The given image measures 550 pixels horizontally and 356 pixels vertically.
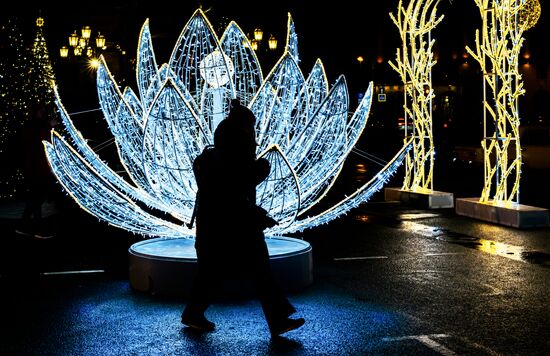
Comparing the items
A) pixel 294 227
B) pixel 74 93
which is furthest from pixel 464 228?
pixel 74 93

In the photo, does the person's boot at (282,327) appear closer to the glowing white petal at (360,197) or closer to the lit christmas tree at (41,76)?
the glowing white petal at (360,197)

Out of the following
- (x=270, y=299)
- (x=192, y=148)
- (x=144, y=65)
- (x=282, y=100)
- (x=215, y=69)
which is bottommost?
(x=270, y=299)

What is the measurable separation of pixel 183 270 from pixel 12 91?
977 cm

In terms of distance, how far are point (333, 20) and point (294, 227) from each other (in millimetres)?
29417

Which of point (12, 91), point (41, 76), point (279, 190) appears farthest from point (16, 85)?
point (279, 190)

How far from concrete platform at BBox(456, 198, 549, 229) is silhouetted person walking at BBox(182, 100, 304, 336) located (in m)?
6.60

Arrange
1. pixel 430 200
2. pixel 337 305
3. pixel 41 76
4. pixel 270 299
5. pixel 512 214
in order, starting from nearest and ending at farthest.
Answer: pixel 270 299 → pixel 337 305 → pixel 512 214 → pixel 430 200 → pixel 41 76

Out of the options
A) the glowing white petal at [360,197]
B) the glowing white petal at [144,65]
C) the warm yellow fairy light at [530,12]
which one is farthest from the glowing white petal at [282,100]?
the warm yellow fairy light at [530,12]

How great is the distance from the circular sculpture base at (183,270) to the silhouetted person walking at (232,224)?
107 cm

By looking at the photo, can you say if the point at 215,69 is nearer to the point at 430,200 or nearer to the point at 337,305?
the point at 337,305

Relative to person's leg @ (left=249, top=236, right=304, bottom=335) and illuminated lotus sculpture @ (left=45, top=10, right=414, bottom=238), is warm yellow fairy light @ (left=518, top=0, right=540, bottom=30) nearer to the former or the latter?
illuminated lotus sculpture @ (left=45, top=10, right=414, bottom=238)

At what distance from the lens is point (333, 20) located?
35.5m

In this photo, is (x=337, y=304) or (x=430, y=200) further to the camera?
(x=430, y=200)

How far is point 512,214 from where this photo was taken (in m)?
11.4
